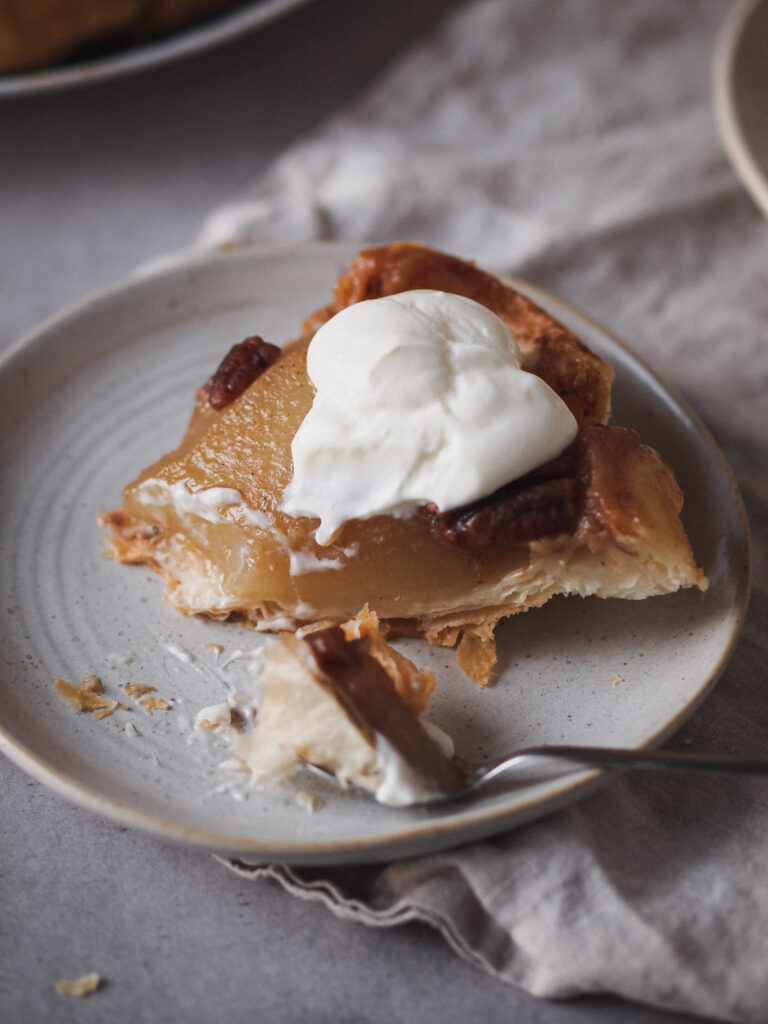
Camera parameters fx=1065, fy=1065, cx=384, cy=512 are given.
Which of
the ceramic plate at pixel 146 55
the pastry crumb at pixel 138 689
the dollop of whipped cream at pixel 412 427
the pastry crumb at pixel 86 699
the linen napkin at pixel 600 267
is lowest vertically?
the linen napkin at pixel 600 267

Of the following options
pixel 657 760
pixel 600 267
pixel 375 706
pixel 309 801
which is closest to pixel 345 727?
pixel 375 706

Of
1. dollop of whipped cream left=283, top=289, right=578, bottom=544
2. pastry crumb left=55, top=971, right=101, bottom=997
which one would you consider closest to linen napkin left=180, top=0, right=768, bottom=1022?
pastry crumb left=55, top=971, right=101, bottom=997

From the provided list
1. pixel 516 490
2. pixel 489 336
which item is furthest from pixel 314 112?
pixel 516 490

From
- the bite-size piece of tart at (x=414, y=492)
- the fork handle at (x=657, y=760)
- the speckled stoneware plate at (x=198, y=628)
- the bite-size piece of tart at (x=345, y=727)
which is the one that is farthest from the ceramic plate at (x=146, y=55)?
the fork handle at (x=657, y=760)

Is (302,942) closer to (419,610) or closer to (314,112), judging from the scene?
(419,610)

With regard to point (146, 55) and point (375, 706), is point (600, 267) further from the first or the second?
point (375, 706)

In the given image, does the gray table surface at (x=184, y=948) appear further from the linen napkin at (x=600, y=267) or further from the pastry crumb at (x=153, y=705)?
the pastry crumb at (x=153, y=705)

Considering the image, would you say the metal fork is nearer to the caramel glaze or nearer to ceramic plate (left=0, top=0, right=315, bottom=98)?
the caramel glaze
